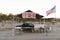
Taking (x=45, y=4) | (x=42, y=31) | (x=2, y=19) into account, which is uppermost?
(x=45, y=4)

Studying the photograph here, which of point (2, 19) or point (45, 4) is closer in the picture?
point (45, 4)

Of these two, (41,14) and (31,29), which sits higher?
(41,14)

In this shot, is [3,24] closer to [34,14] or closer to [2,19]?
[2,19]

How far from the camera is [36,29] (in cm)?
1588

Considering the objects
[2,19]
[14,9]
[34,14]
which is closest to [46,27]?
[34,14]

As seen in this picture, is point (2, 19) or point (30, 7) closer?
point (30, 7)

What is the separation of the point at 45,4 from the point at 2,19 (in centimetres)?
420

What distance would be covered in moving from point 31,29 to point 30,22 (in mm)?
698

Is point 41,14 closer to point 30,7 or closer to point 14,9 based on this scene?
point 30,7

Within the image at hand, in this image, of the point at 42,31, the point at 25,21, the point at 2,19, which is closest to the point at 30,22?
the point at 25,21

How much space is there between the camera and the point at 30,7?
15.9m

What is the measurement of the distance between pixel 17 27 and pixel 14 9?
1492 mm

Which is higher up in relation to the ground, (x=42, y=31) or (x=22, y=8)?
(x=22, y=8)

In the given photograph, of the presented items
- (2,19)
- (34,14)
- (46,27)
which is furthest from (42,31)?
(2,19)
